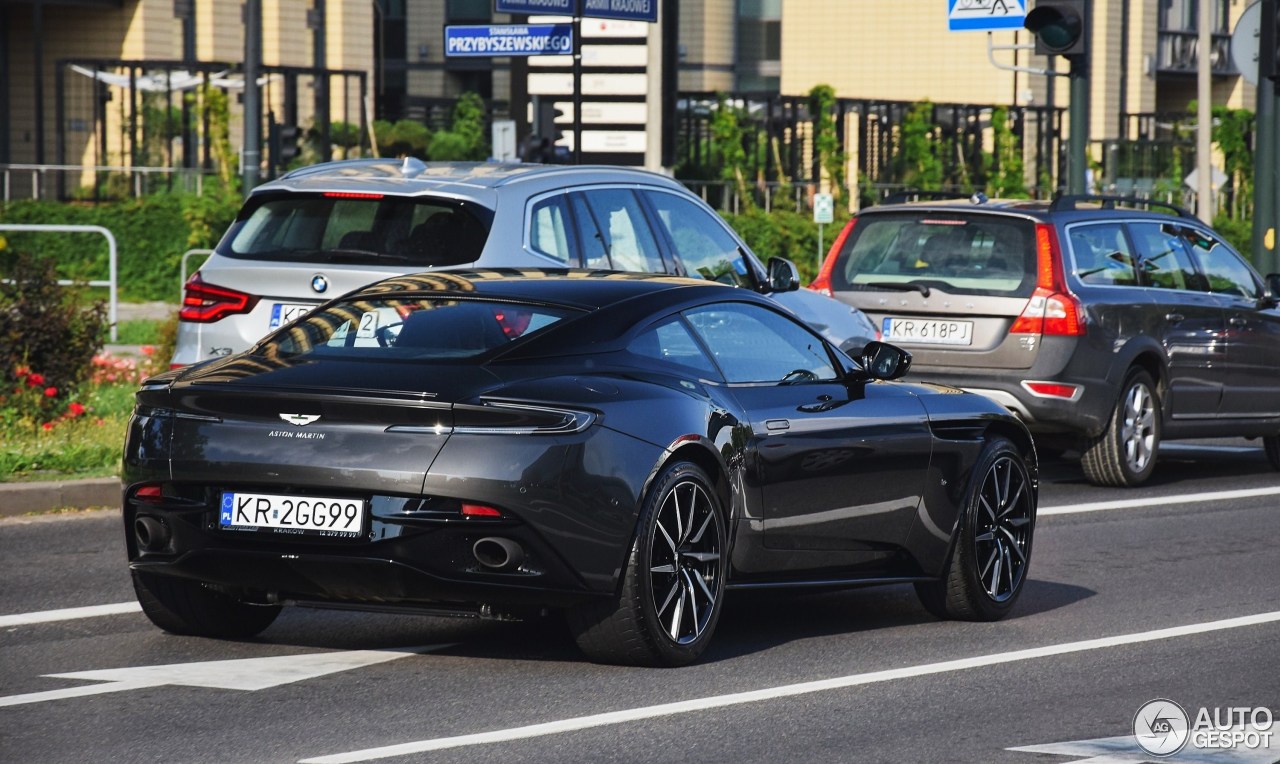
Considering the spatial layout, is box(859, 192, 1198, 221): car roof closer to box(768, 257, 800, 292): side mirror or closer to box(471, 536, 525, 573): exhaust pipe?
box(768, 257, 800, 292): side mirror

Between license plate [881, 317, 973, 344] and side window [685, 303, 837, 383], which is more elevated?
side window [685, 303, 837, 383]

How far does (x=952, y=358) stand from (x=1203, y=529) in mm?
2196

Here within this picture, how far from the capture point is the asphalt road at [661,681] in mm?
6055

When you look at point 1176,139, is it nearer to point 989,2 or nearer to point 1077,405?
point 989,2

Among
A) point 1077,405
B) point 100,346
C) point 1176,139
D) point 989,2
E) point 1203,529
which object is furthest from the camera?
point 1176,139

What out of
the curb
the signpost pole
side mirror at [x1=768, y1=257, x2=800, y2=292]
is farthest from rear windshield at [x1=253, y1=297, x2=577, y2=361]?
the signpost pole

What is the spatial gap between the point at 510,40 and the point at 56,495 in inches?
334

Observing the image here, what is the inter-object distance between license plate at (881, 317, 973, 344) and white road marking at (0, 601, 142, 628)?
632cm

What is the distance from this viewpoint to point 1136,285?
13.8 m

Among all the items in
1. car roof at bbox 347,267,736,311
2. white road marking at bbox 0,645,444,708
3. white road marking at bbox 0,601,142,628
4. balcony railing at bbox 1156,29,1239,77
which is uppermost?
balcony railing at bbox 1156,29,1239,77

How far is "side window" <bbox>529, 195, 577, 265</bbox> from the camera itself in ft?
35.8

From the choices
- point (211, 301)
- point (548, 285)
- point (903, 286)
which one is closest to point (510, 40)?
point (903, 286)

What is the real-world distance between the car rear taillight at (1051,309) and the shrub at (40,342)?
592 centimetres

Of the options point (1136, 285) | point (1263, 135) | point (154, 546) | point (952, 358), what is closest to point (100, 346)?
point (952, 358)
